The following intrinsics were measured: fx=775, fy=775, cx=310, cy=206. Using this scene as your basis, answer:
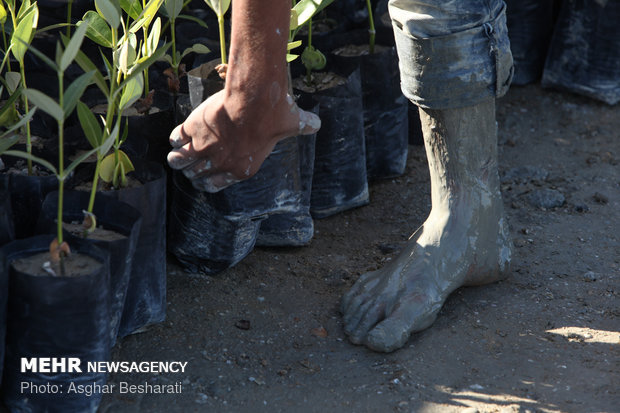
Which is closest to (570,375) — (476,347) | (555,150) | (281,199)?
(476,347)

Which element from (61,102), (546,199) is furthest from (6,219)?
(546,199)

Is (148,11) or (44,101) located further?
(148,11)

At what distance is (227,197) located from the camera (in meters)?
1.54

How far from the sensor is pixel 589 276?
1.64 metres

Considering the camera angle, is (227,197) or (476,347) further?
(227,197)

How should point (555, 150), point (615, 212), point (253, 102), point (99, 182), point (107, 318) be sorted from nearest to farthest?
1. point (107, 318)
2. point (253, 102)
3. point (99, 182)
4. point (615, 212)
5. point (555, 150)

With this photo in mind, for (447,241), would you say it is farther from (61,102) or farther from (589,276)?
(61,102)

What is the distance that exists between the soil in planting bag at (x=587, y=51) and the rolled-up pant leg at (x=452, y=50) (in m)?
1.12

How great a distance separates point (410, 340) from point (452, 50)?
543 mm

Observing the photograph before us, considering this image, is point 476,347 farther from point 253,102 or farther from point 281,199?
point 253,102

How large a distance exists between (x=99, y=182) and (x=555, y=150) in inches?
54.8

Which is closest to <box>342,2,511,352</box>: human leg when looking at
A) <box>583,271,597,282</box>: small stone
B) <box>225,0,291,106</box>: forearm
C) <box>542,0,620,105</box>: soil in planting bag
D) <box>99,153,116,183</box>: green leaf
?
<box>583,271,597,282</box>: small stone

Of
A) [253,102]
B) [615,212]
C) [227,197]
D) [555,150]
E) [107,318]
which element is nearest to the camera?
[107,318]

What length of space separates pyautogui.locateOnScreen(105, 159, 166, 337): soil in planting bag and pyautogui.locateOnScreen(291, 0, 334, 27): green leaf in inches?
17.5
